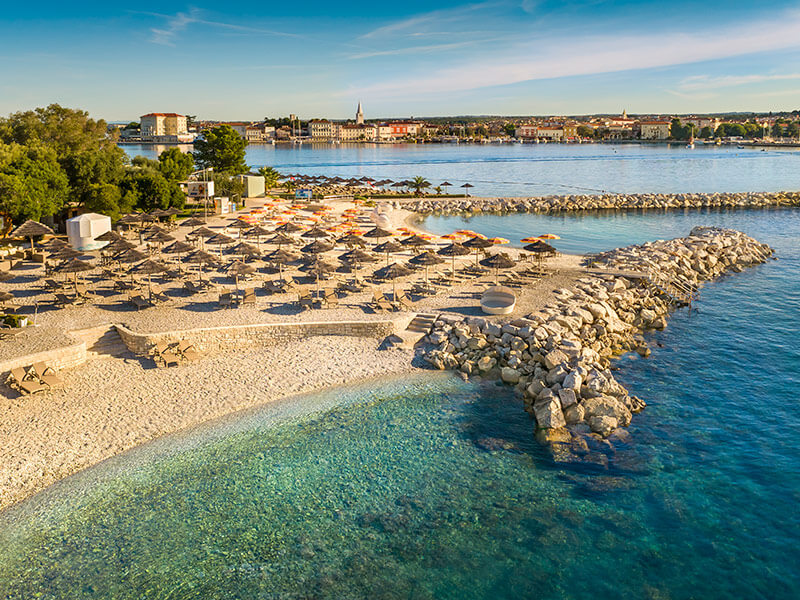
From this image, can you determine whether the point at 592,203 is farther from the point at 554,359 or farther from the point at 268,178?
the point at 554,359

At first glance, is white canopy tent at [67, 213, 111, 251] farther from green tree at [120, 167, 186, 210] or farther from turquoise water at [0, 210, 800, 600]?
turquoise water at [0, 210, 800, 600]

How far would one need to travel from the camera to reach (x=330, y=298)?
2523 cm

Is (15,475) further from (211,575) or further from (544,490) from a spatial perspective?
(544,490)

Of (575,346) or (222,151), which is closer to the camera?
(575,346)

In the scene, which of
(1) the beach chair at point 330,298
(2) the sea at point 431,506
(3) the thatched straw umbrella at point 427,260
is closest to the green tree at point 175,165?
(1) the beach chair at point 330,298

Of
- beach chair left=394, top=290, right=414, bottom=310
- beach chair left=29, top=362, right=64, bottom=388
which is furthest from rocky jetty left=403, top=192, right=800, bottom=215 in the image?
beach chair left=29, top=362, right=64, bottom=388

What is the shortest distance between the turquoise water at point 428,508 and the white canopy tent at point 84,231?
70.9ft

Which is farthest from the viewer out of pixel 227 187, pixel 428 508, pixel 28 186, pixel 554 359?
pixel 227 187

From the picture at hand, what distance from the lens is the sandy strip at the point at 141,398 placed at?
15.1 m

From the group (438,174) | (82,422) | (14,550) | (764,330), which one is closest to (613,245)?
(764,330)

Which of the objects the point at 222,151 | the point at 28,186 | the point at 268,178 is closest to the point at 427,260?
the point at 28,186

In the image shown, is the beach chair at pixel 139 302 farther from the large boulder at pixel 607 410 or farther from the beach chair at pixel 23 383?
the large boulder at pixel 607 410

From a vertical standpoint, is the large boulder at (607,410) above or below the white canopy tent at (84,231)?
below

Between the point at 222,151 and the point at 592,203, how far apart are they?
42.2m
